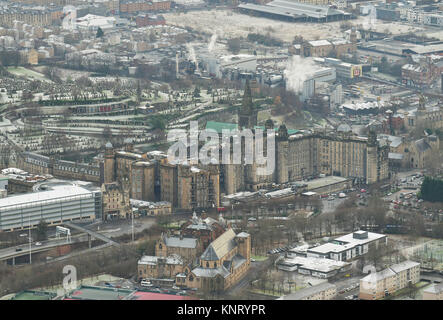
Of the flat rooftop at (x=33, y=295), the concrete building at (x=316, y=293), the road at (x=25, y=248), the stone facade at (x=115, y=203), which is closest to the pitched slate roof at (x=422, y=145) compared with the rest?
the stone facade at (x=115, y=203)

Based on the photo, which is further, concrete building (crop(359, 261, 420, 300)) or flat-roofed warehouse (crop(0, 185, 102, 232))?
flat-roofed warehouse (crop(0, 185, 102, 232))

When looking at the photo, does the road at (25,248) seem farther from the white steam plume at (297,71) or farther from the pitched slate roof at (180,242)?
the white steam plume at (297,71)

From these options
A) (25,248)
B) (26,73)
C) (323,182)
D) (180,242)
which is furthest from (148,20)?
(180,242)

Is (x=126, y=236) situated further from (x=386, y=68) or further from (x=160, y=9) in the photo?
(x=160, y=9)

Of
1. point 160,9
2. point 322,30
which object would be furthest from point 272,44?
point 160,9

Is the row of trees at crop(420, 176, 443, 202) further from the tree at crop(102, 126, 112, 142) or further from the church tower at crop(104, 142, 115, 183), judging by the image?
the tree at crop(102, 126, 112, 142)

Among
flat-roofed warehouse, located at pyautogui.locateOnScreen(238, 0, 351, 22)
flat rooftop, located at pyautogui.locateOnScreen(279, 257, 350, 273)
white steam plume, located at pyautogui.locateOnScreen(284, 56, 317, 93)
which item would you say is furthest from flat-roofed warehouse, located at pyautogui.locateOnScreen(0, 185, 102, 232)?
flat-roofed warehouse, located at pyautogui.locateOnScreen(238, 0, 351, 22)
